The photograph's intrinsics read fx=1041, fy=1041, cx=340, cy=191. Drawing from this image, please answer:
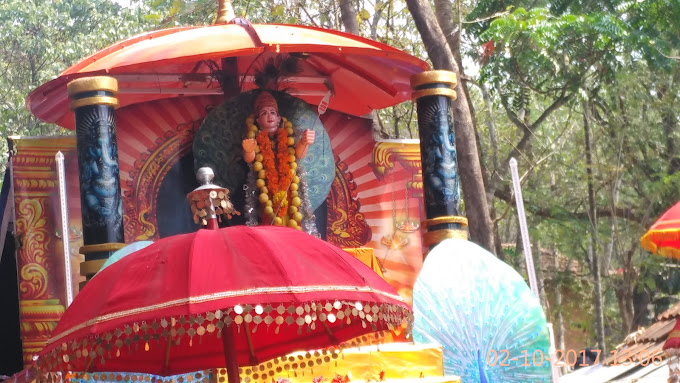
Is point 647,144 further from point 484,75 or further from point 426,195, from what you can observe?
point 426,195

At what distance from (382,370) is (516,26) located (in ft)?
18.4

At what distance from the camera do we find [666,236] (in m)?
7.80

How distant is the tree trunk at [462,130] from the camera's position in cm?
1073

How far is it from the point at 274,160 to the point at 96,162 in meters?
1.64

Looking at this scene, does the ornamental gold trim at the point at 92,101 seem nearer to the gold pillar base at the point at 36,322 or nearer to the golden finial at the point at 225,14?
the golden finial at the point at 225,14

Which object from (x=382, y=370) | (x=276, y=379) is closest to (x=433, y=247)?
(x=382, y=370)

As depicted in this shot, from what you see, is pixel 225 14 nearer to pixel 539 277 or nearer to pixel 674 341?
pixel 674 341

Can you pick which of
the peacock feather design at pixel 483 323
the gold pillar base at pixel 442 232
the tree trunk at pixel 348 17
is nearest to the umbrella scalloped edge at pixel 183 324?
the peacock feather design at pixel 483 323

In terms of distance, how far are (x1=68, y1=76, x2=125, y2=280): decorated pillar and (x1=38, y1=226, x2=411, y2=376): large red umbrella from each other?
316 centimetres

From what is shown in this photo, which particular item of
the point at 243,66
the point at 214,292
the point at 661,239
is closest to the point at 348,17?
the point at 243,66

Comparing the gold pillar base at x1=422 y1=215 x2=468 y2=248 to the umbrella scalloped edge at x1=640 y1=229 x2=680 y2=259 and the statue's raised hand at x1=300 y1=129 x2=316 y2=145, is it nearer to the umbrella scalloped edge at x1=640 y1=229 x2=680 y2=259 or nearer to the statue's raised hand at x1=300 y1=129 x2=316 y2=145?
the statue's raised hand at x1=300 y1=129 x2=316 y2=145

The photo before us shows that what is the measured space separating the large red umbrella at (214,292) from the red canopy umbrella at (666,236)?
335cm

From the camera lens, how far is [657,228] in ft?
25.6

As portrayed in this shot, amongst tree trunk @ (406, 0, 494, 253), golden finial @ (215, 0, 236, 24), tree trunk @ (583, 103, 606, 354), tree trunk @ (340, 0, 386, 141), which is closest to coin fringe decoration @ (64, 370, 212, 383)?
golden finial @ (215, 0, 236, 24)
